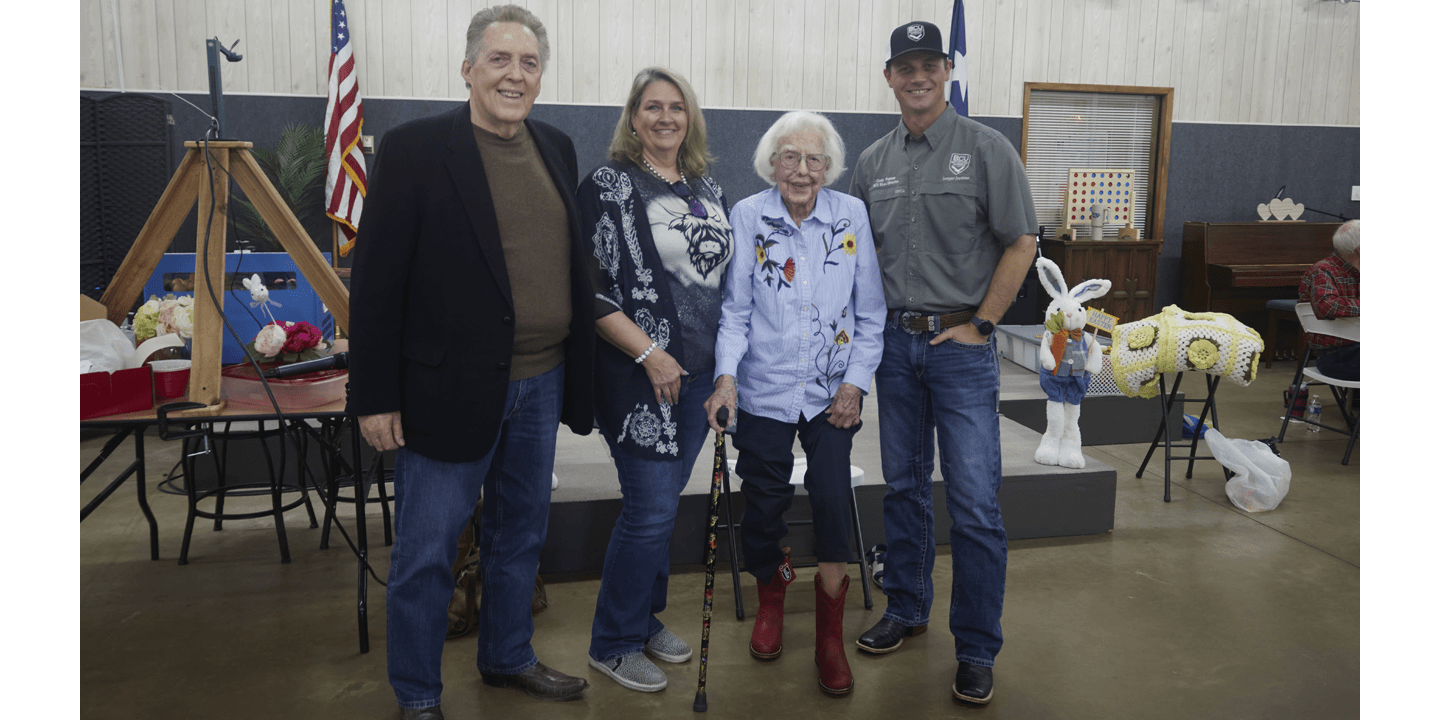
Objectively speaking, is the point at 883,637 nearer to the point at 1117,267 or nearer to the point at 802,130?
the point at 802,130

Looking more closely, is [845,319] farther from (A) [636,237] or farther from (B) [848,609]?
(B) [848,609]

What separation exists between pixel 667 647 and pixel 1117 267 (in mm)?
6895

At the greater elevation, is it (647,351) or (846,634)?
(647,351)

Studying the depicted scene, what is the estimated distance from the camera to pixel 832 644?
232 centimetres

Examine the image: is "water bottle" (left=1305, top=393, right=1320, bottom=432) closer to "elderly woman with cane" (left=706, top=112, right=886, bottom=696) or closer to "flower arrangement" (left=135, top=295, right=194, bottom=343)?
"elderly woman with cane" (left=706, top=112, right=886, bottom=696)

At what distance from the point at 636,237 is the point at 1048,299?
6805mm

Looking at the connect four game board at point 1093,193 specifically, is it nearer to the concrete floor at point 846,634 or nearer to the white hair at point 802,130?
the concrete floor at point 846,634

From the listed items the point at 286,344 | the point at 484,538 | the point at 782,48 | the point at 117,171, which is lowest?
the point at 484,538

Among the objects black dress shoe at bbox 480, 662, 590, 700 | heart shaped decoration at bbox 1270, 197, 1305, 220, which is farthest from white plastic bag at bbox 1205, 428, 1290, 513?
heart shaped decoration at bbox 1270, 197, 1305, 220

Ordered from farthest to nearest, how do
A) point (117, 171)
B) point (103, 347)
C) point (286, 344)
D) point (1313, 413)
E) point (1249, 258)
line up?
point (1249, 258), point (117, 171), point (1313, 413), point (286, 344), point (103, 347)

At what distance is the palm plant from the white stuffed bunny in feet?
17.3

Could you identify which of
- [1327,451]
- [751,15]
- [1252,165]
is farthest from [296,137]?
[1252,165]

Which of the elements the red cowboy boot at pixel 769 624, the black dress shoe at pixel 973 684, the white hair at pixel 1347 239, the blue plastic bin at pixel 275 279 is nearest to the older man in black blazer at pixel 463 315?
the red cowboy boot at pixel 769 624

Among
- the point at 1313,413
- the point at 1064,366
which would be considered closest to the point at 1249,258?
the point at 1313,413
